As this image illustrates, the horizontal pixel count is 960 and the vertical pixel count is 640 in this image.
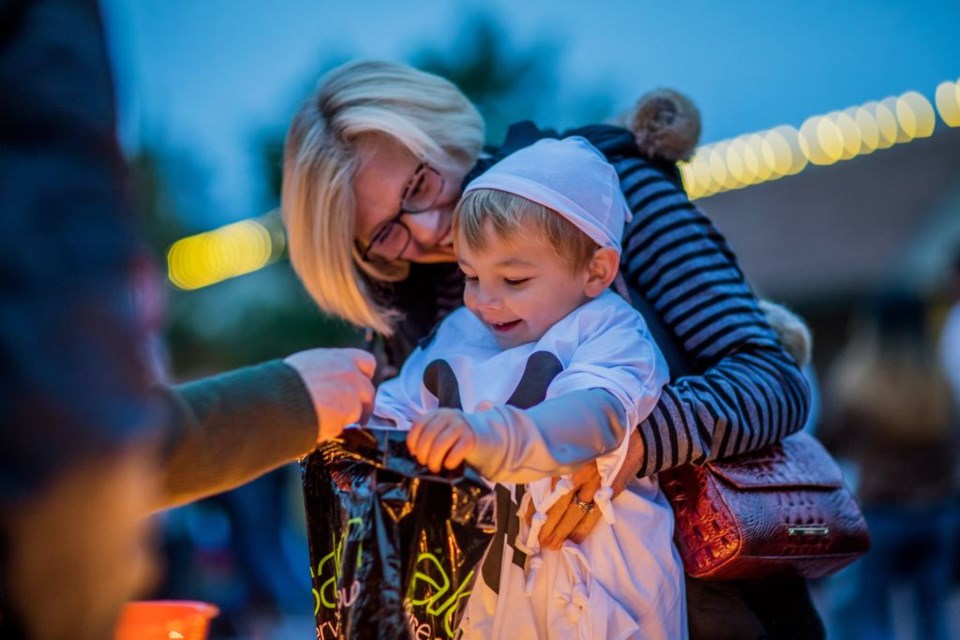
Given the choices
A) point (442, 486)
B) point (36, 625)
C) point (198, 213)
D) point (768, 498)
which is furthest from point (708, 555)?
point (198, 213)

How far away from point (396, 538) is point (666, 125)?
123cm

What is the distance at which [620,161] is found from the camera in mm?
2328

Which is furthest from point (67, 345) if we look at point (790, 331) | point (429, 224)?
point (790, 331)

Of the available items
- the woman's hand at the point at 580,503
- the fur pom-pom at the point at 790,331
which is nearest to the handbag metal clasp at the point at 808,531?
the woman's hand at the point at 580,503

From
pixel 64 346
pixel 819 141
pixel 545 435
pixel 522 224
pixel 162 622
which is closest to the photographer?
pixel 64 346

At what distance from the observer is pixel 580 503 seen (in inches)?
74.0

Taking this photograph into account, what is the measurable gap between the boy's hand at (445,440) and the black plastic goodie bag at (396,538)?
0.53 feet

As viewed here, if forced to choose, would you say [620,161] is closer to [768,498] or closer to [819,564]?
[768,498]

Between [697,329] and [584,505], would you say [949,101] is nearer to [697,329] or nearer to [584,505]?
[697,329]

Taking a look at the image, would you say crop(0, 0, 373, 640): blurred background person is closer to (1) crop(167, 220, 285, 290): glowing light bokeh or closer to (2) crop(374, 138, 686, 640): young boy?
(2) crop(374, 138, 686, 640): young boy

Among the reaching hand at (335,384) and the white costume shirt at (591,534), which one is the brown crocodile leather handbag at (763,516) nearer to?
the white costume shirt at (591,534)

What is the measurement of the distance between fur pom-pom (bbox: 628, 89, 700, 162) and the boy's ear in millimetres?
439

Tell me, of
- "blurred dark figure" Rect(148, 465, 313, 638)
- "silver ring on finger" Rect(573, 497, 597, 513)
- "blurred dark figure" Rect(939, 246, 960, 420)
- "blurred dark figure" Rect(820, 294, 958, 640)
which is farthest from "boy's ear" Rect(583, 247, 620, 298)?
"blurred dark figure" Rect(148, 465, 313, 638)

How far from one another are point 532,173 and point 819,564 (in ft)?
3.61
